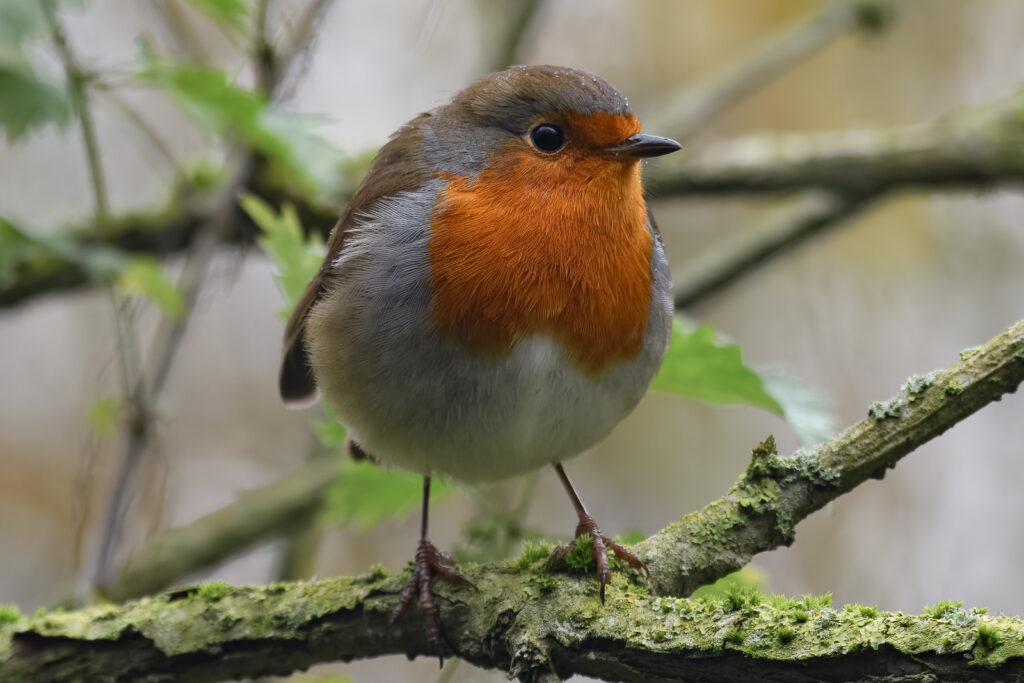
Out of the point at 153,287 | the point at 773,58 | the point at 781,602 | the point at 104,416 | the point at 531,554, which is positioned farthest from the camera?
the point at 773,58

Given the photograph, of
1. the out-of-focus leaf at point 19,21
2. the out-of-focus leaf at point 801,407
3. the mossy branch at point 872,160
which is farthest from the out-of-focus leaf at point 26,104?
the mossy branch at point 872,160

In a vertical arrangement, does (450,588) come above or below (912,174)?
below

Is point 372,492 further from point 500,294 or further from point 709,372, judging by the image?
point 709,372

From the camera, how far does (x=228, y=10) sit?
10.9ft

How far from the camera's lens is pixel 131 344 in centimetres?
413

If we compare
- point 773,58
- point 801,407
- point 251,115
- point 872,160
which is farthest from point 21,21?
point 773,58

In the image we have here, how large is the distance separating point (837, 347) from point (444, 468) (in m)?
4.58

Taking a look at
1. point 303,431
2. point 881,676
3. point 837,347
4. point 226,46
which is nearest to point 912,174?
point 837,347

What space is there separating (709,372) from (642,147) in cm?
75

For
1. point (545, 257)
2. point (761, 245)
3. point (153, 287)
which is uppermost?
point (761, 245)

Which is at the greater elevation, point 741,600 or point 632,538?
point 632,538

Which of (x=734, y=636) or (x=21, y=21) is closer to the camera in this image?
(x=734, y=636)

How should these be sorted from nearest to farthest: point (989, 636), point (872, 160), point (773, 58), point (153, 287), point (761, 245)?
point (989, 636) → point (153, 287) → point (872, 160) → point (761, 245) → point (773, 58)

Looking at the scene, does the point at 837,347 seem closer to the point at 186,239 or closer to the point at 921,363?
the point at 921,363
